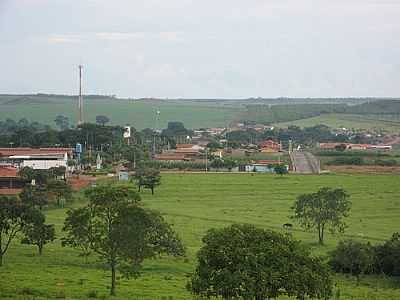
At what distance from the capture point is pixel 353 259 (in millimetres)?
30312

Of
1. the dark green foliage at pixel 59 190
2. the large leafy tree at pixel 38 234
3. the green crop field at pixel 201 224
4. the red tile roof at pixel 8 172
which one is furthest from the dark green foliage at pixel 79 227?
the red tile roof at pixel 8 172

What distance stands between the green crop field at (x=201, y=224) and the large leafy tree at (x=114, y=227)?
40.8 inches

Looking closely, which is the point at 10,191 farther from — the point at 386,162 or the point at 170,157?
the point at 386,162

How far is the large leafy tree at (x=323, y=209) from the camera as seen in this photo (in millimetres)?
39562

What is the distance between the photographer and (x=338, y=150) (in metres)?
104

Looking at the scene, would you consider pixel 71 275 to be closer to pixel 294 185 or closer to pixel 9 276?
pixel 9 276

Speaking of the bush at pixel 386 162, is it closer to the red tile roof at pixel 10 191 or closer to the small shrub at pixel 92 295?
the red tile roof at pixel 10 191

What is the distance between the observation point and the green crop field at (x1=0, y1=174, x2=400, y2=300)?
26.2m

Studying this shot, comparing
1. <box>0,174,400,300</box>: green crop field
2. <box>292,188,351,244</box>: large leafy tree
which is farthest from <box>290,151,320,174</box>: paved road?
<box>292,188,351,244</box>: large leafy tree

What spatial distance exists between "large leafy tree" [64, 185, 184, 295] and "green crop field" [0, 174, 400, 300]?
3.40 feet

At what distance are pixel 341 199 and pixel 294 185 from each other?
23349 millimetres

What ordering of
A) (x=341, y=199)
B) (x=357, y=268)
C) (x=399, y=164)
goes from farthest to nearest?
(x=399, y=164) → (x=341, y=199) → (x=357, y=268)

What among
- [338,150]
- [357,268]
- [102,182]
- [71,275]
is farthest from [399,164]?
[71,275]

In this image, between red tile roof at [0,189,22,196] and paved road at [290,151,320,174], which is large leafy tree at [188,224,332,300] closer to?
red tile roof at [0,189,22,196]
